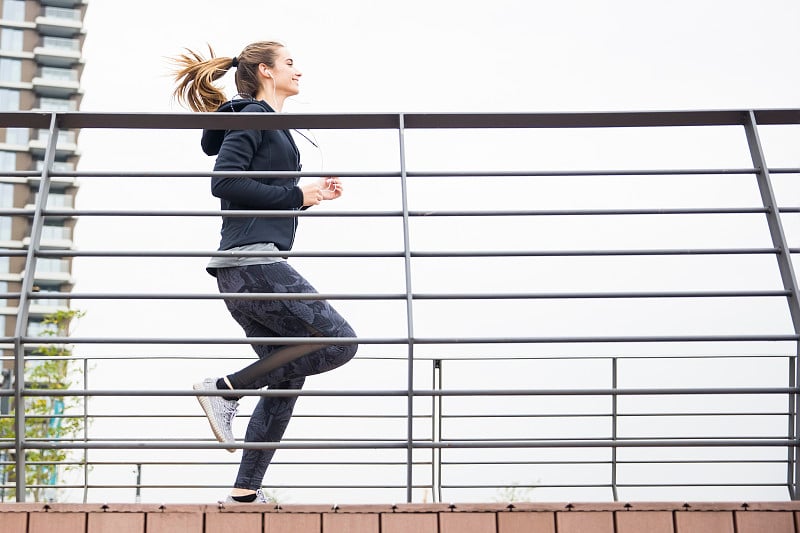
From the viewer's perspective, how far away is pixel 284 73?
142 inches

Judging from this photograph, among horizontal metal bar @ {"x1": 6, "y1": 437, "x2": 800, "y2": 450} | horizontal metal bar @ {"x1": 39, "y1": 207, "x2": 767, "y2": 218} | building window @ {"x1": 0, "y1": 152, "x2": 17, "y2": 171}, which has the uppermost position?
building window @ {"x1": 0, "y1": 152, "x2": 17, "y2": 171}

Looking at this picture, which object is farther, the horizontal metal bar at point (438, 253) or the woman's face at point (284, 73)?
the woman's face at point (284, 73)

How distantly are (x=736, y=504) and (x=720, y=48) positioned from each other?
34.5 metres

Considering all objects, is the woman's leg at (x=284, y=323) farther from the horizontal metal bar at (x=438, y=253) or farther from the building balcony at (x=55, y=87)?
the building balcony at (x=55, y=87)

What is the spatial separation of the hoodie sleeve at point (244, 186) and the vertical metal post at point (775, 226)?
57.8 inches

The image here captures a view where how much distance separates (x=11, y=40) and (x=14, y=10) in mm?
2474

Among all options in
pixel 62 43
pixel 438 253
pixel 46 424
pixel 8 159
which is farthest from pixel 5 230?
pixel 438 253

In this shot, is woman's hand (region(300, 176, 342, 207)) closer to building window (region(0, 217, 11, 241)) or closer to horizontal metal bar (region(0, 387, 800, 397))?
horizontal metal bar (region(0, 387, 800, 397))

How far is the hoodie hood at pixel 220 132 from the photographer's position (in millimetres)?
3428

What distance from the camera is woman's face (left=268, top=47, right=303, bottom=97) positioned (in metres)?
3.60

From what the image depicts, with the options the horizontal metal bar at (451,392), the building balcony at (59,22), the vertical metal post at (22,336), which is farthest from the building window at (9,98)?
the horizontal metal bar at (451,392)

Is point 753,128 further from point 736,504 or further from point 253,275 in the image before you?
point 253,275

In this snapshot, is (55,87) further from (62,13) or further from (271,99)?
(271,99)

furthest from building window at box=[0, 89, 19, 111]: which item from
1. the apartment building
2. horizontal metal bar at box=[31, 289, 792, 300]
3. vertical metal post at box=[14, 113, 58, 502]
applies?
horizontal metal bar at box=[31, 289, 792, 300]
